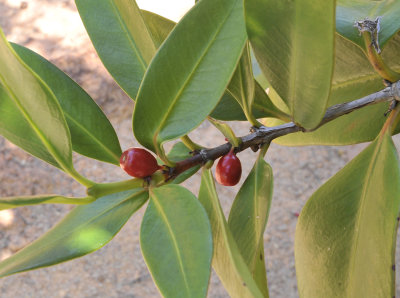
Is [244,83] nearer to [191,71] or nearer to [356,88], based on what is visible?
[191,71]

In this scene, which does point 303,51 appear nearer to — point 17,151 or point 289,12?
point 289,12

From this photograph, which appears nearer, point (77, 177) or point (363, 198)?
point (77, 177)

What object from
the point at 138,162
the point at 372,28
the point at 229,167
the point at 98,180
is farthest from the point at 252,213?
the point at 98,180

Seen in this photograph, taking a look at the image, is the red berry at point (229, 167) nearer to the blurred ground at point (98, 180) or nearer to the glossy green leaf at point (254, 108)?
the glossy green leaf at point (254, 108)

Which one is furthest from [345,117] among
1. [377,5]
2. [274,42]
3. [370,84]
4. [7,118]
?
[7,118]

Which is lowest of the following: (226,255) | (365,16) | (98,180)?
(98,180)

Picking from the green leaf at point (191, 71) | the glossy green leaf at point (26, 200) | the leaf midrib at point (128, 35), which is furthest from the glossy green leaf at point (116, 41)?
the glossy green leaf at point (26, 200)
